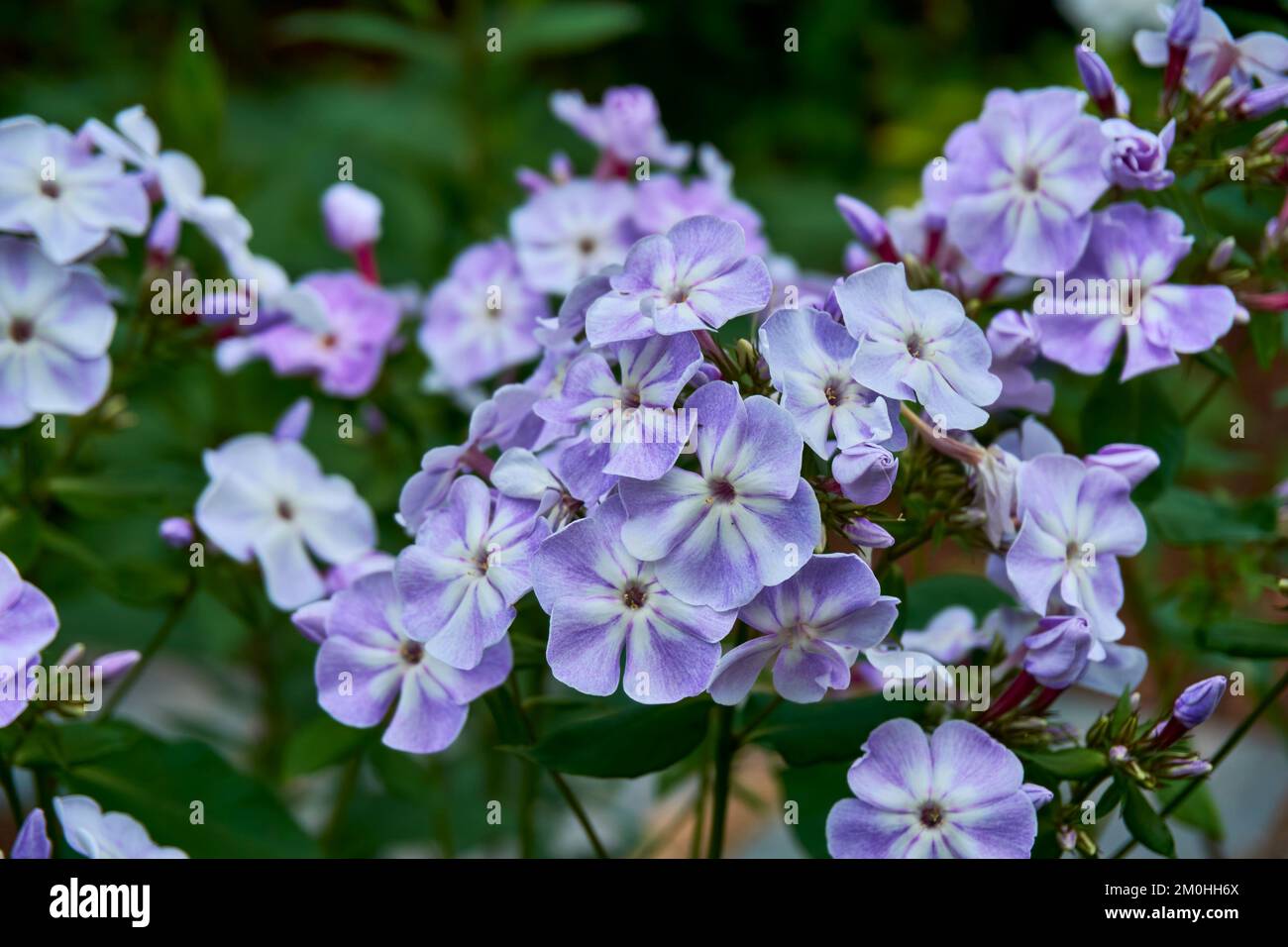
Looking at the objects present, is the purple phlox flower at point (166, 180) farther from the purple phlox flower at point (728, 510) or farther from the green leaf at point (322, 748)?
the purple phlox flower at point (728, 510)

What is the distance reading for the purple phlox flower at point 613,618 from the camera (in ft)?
2.01

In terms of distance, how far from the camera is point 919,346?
0.67 metres

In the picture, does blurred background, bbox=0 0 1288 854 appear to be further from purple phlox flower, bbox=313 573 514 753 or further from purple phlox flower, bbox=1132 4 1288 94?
purple phlox flower, bbox=313 573 514 753

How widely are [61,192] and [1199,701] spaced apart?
68cm

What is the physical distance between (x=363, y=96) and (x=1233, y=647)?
156 cm

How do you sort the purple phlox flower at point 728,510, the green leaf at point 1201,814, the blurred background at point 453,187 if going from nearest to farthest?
the purple phlox flower at point 728,510 < the green leaf at point 1201,814 < the blurred background at point 453,187

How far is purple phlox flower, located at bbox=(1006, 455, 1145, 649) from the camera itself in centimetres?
68

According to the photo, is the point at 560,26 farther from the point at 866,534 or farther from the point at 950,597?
the point at 866,534

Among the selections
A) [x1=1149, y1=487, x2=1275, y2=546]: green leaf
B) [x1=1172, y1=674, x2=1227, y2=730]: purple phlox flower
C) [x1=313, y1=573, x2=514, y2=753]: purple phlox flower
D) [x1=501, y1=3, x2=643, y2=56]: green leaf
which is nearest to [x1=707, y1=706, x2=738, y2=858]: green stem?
[x1=313, y1=573, x2=514, y2=753]: purple phlox flower

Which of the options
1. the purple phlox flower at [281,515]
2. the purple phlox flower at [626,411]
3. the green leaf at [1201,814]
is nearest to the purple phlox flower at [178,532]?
the purple phlox flower at [281,515]

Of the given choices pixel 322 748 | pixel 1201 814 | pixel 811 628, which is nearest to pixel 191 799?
pixel 322 748

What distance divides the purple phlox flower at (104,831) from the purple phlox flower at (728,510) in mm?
297
